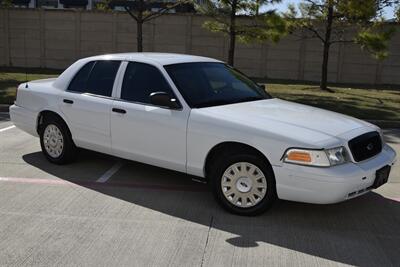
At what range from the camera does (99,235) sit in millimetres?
4570

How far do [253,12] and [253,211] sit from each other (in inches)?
511

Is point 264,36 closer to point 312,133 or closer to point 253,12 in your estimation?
point 253,12

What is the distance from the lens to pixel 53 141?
6.77m

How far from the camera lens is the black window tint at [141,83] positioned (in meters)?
5.77

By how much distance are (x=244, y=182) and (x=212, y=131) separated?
579mm

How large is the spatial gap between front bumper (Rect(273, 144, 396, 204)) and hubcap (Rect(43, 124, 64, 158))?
3.08m

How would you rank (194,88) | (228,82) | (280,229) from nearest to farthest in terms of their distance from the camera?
1. (280,229)
2. (194,88)
3. (228,82)

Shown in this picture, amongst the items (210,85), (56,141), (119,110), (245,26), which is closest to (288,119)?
(210,85)

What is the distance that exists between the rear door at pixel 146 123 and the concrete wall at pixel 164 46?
18.3 meters

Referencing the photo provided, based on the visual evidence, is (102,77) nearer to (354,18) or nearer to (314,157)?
(314,157)

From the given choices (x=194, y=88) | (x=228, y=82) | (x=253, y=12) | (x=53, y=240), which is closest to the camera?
(x=53, y=240)

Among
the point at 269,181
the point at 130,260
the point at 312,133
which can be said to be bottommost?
the point at 130,260

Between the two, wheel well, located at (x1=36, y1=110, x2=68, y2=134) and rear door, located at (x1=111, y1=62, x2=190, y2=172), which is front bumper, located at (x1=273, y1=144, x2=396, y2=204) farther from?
wheel well, located at (x1=36, y1=110, x2=68, y2=134)

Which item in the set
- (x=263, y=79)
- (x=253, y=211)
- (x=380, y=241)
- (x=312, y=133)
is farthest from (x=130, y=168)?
(x=263, y=79)
